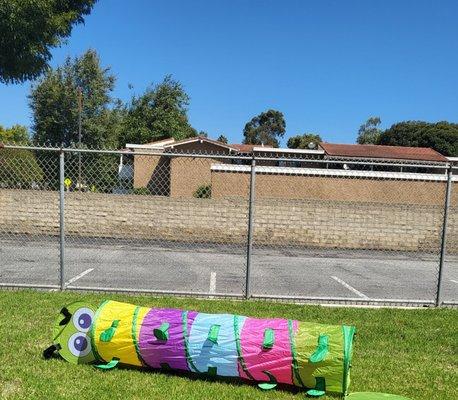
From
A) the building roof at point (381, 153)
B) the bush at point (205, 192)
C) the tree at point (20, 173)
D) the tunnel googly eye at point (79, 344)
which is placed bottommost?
the tunnel googly eye at point (79, 344)

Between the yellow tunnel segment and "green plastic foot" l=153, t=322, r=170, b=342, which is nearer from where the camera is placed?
"green plastic foot" l=153, t=322, r=170, b=342

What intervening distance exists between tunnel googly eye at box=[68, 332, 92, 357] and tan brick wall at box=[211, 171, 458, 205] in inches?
631

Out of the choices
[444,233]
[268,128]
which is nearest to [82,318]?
[444,233]

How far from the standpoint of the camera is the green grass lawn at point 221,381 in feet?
12.6

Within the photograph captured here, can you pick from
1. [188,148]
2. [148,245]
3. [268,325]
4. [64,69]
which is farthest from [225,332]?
[64,69]

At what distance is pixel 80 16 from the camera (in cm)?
1062

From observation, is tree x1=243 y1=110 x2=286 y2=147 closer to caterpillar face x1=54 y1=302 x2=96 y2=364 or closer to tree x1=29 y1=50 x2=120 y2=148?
tree x1=29 y1=50 x2=120 y2=148

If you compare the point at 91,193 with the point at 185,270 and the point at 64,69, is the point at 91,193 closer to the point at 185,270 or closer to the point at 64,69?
the point at 185,270

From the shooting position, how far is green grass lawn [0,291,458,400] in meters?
3.84

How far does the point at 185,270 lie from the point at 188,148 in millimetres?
22957

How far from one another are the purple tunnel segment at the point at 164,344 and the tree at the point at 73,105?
3257 centimetres

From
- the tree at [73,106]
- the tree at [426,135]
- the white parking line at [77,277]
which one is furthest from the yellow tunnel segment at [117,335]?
the tree at [426,135]

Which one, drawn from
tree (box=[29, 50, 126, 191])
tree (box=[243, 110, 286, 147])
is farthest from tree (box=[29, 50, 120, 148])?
tree (box=[243, 110, 286, 147])

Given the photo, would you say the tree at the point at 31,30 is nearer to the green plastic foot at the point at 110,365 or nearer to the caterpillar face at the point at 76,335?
the caterpillar face at the point at 76,335
